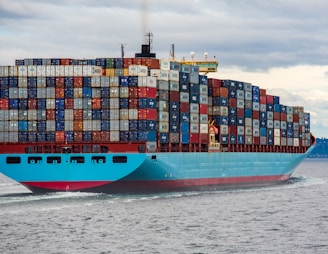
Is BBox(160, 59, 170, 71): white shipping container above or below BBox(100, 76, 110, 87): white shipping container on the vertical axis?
above

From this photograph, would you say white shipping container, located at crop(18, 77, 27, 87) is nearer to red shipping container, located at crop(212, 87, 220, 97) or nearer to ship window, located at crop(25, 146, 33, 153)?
ship window, located at crop(25, 146, 33, 153)

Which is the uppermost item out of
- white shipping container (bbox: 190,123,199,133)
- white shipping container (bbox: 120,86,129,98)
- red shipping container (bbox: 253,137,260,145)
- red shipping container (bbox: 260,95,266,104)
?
red shipping container (bbox: 260,95,266,104)

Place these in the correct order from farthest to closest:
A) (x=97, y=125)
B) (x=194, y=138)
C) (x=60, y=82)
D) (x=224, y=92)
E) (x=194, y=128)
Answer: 1. (x=224, y=92)
2. (x=194, y=128)
3. (x=194, y=138)
4. (x=60, y=82)
5. (x=97, y=125)

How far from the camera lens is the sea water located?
45312 mm

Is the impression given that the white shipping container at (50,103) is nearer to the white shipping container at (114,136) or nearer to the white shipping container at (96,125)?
the white shipping container at (96,125)

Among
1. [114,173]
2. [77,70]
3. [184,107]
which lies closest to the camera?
[114,173]

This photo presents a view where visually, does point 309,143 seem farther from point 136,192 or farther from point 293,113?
point 136,192

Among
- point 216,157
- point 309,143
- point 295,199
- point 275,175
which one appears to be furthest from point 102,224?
point 309,143

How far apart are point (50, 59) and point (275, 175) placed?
3930cm

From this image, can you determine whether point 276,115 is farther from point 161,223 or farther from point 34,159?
point 161,223

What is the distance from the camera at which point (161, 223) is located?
54.8 m

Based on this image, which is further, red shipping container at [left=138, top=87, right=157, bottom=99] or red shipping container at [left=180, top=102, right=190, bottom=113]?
red shipping container at [left=180, top=102, right=190, bottom=113]

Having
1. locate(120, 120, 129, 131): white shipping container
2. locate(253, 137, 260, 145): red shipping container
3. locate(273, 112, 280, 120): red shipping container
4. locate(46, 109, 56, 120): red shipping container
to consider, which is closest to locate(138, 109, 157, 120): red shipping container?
locate(120, 120, 129, 131): white shipping container

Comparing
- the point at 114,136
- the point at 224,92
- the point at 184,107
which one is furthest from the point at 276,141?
the point at 114,136
